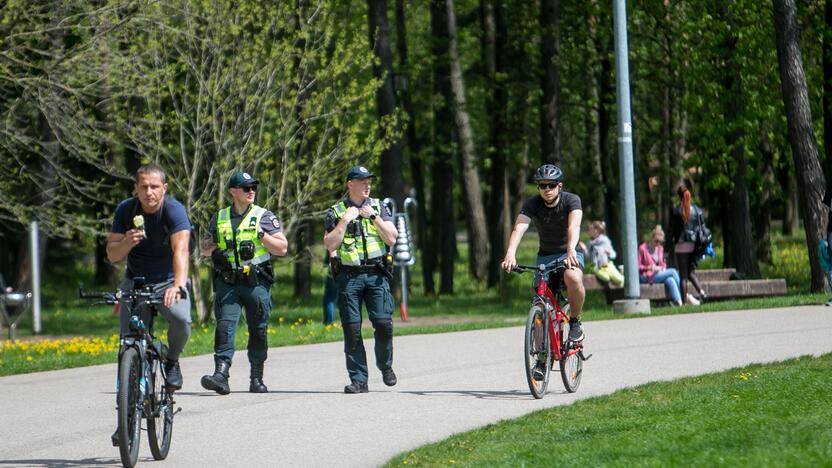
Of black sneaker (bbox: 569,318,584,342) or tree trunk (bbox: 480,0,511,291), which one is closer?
black sneaker (bbox: 569,318,584,342)

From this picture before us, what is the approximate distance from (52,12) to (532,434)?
436 inches

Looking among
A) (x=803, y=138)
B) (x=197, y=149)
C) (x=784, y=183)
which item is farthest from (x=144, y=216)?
(x=784, y=183)

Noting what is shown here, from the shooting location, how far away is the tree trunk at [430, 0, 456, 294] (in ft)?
107

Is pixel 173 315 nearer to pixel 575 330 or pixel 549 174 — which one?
pixel 549 174

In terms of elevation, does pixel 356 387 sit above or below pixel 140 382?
below

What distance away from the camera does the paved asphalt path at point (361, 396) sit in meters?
8.84

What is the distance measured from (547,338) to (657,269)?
12023mm

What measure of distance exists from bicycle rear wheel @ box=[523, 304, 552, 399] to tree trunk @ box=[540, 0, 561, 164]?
50.6 ft

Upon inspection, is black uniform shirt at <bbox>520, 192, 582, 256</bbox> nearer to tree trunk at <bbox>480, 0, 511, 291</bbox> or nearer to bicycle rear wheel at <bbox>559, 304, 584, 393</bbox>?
bicycle rear wheel at <bbox>559, 304, 584, 393</bbox>

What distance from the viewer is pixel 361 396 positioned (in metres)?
11.3

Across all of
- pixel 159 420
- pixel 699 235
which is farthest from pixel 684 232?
pixel 159 420

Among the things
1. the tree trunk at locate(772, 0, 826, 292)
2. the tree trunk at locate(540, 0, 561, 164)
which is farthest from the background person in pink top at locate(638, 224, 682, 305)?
the tree trunk at locate(540, 0, 561, 164)

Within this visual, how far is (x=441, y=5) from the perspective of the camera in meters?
32.7

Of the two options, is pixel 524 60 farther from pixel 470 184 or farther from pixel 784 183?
pixel 784 183
